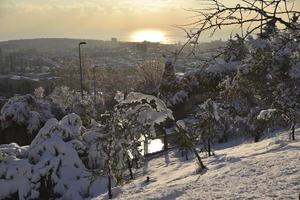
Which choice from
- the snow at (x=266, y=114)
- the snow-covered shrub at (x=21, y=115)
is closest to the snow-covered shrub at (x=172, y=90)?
the snow-covered shrub at (x=21, y=115)

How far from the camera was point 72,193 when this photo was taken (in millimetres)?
17656

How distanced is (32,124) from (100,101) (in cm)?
2551

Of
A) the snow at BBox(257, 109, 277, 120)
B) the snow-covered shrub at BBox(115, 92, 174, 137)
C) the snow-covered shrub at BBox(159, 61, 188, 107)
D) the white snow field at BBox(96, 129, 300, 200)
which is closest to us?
the white snow field at BBox(96, 129, 300, 200)

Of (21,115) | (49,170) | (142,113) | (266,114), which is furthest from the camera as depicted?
(21,115)

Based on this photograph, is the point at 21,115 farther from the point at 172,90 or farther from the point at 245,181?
the point at 245,181

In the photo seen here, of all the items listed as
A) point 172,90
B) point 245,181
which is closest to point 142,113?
point 245,181

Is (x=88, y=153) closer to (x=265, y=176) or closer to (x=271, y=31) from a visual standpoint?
(x=265, y=176)

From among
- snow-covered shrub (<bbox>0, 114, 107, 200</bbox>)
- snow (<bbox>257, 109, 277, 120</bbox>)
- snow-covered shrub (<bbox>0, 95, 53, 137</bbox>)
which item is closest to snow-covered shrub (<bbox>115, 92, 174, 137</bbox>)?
snow-covered shrub (<bbox>0, 114, 107, 200</bbox>)

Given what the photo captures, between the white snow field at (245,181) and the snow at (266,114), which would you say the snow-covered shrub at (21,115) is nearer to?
the white snow field at (245,181)

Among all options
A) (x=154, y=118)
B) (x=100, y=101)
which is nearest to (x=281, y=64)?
(x=154, y=118)

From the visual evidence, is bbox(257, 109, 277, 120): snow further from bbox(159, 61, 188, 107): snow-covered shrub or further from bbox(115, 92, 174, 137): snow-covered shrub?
bbox(159, 61, 188, 107): snow-covered shrub

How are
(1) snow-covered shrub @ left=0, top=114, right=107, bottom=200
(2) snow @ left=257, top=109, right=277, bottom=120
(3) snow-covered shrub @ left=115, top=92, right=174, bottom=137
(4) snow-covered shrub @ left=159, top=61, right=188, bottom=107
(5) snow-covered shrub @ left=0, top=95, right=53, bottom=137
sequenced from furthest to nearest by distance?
(4) snow-covered shrub @ left=159, top=61, right=188, bottom=107 < (5) snow-covered shrub @ left=0, top=95, right=53, bottom=137 < (2) snow @ left=257, top=109, right=277, bottom=120 < (1) snow-covered shrub @ left=0, top=114, right=107, bottom=200 < (3) snow-covered shrub @ left=115, top=92, right=174, bottom=137

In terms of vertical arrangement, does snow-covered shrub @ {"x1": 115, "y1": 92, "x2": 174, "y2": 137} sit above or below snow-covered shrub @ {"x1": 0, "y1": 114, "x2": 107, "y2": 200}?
above

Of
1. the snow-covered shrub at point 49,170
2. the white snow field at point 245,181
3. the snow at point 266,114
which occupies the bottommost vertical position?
the snow-covered shrub at point 49,170
